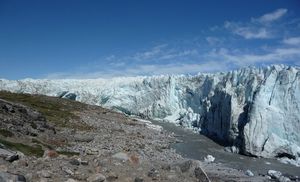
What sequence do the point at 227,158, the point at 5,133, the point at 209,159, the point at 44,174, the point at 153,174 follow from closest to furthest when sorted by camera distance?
the point at 44,174 → the point at 153,174 → the point at 5,133 → the point at 209,159 → the point at 227,158

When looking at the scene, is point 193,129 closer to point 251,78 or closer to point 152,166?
point 251,78

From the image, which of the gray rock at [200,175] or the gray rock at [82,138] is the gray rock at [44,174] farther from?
the gray rock at [82,138]

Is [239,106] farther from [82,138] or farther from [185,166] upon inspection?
[185,166]

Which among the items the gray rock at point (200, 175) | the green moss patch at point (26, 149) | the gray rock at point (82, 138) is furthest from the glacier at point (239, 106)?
the gray rock at point (200, 175)

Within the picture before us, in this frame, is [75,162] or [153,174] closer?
[153,174]

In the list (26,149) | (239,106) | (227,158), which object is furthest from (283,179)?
(239,106)

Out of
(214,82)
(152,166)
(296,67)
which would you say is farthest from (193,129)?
(152,166)

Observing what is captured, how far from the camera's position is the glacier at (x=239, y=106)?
38344 millimetres

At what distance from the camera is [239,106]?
46000 mm

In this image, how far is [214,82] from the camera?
208 feet

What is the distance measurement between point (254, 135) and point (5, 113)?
2244 cm

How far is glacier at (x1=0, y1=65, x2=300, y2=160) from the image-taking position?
38.3 meters

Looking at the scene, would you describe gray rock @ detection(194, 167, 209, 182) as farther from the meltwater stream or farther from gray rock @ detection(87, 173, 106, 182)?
the meltwater stream

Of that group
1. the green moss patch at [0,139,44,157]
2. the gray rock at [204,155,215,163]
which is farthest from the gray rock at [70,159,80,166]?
the gray rock at [204,155,215,163]
